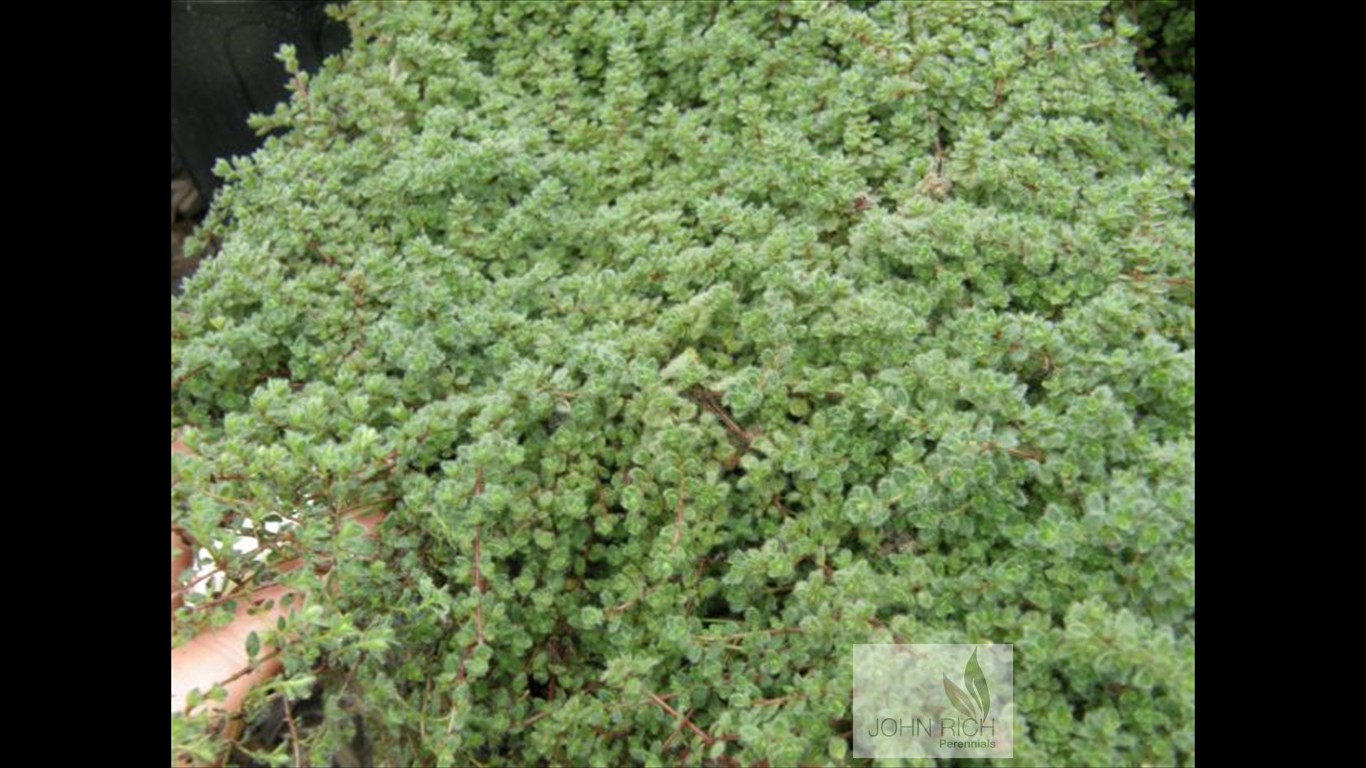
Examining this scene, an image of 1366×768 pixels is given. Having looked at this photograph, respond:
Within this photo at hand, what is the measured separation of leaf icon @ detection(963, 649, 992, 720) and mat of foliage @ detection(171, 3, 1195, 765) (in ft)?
0.18

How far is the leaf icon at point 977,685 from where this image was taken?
1.54 meters

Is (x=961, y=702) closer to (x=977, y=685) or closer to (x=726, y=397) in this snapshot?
(x=977, y=685)

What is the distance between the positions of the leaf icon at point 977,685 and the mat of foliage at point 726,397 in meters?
0.05

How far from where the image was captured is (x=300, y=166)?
2508 mm

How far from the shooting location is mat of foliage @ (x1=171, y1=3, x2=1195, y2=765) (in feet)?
5.39

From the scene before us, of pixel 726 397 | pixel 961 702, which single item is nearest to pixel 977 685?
pixel 961 702

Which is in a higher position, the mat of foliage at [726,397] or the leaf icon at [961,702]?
the mat of foliage at [726,397]

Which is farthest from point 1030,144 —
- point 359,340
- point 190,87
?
point 190,87

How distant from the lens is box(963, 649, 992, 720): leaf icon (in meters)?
1.54

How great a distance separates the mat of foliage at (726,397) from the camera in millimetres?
1642

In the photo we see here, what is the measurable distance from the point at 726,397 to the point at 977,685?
0.68m

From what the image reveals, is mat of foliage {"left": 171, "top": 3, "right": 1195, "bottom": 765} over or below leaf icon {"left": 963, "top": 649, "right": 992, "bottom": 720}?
over

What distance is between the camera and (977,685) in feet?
5.11

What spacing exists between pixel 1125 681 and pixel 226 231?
231cm
